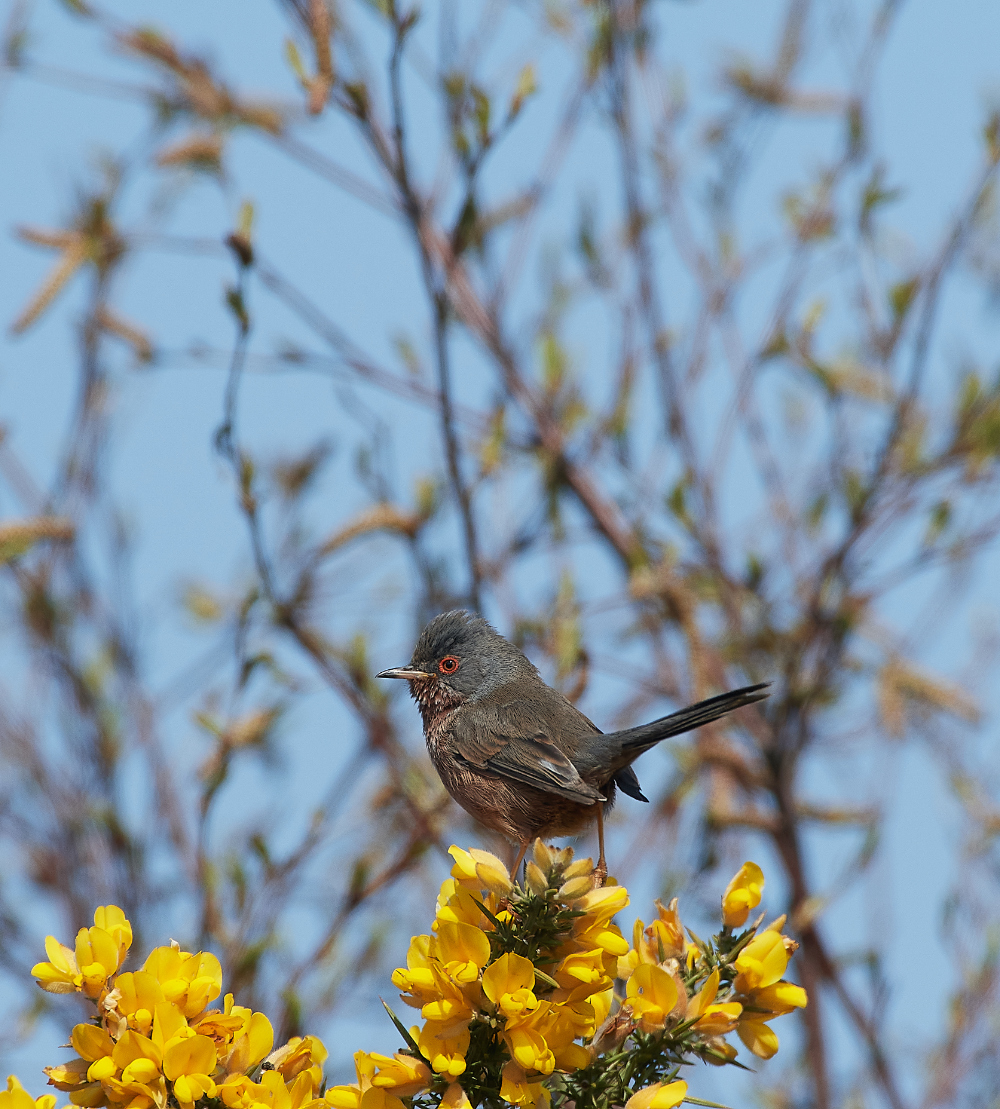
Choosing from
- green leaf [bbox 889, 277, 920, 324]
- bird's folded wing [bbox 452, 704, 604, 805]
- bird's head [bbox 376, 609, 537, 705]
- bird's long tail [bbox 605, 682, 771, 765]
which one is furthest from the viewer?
green leaf [bbox 889, 277, 920, 324]

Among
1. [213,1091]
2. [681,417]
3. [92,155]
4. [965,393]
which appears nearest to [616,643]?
[681,417]

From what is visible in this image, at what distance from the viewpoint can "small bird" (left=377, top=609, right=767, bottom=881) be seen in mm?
3521

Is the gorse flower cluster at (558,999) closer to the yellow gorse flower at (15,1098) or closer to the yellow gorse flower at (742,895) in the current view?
the yellow gorse flower at (742,895)

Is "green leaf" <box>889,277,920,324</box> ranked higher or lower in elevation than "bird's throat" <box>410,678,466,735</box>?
higher

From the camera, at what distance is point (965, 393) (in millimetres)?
5129

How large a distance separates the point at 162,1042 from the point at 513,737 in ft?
6.15

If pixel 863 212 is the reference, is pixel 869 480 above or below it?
below

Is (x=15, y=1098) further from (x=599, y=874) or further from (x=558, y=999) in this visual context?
(x=599, y=874)

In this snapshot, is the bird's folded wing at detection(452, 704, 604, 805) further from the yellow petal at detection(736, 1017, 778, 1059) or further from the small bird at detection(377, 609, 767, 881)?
the yellow petal at detection(736, 1017, 778, 1059)

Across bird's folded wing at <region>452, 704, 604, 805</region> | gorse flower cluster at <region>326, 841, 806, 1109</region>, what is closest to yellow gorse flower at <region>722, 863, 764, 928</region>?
gorse flower cluster at <region>326, 841, 806, 1109</region>

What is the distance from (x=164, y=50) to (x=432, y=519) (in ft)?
7.39

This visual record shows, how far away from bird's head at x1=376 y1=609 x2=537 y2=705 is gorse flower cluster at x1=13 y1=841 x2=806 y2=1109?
1.93 m

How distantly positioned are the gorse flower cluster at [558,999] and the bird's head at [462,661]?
1869 mm

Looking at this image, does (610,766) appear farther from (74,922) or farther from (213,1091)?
(74,922)
